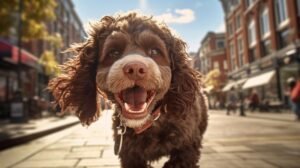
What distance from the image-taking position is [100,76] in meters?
3.12

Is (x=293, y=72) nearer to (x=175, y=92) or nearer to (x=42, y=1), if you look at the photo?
(x=42, y=1)

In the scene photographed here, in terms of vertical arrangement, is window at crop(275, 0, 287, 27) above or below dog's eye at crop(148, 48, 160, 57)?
above

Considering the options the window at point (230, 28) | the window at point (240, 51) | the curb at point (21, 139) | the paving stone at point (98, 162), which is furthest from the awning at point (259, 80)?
the paving stone at point (98, 162)

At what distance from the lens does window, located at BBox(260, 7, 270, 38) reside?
31.0m

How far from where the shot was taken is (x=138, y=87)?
295 cm

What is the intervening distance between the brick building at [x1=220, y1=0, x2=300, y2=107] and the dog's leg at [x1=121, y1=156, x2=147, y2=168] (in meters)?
21.4

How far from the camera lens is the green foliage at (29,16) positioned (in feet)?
52.6

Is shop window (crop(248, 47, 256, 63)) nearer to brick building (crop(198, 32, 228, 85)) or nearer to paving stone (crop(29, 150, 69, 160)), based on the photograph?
brick building (crop(198, 32, 228, 85))

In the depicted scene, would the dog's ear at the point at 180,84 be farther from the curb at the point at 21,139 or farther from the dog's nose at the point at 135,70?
the curb at the point at 21,139

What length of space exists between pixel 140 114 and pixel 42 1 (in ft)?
51.7

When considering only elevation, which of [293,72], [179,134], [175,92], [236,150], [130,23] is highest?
[293,72]

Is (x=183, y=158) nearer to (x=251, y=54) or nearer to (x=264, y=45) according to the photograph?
(x=264, y=45)

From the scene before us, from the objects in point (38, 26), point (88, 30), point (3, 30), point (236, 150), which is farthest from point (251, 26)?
point (88, 30)

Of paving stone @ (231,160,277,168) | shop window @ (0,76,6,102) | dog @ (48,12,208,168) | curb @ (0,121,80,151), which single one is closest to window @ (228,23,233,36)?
shop window @ (0,76,6,102)
